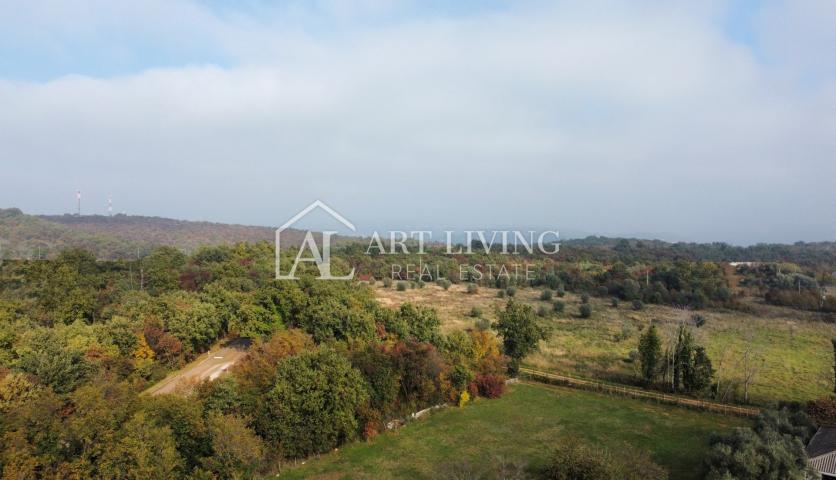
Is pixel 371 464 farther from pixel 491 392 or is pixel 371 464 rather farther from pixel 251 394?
pixel 491 392

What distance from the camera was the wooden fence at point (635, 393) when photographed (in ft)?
64.7

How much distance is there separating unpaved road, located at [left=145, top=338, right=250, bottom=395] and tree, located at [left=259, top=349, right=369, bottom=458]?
655 centimetres

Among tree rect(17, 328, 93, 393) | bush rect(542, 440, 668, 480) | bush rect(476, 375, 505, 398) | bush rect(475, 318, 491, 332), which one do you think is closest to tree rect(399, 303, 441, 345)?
bush rect(476, 375, 505, 398)

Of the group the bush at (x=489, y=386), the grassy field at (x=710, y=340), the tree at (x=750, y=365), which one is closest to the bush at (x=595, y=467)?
the bush at (x=489, y=386)

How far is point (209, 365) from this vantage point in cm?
2381

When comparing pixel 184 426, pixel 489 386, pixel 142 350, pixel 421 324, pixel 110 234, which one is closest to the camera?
pixel 184 426

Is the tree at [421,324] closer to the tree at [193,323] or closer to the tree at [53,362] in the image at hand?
the tree at [193,323]

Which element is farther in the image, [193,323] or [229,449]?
[193,323]

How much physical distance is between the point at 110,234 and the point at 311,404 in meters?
109

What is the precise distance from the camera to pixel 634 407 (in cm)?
2092

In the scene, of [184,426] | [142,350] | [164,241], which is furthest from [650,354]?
[164,241]

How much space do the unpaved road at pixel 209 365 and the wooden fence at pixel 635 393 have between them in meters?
16.9

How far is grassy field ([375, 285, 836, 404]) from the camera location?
2398 centimetres

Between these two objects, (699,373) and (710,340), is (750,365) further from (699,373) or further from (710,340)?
(699,373)
